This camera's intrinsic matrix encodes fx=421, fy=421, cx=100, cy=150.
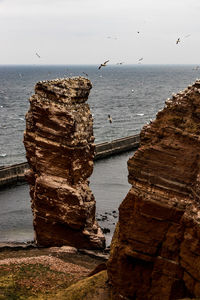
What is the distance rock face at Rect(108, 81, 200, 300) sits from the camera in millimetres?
13656

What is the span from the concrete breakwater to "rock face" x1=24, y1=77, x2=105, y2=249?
76.8 ft

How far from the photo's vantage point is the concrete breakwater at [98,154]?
167ft

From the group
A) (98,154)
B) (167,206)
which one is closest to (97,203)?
(98,154)

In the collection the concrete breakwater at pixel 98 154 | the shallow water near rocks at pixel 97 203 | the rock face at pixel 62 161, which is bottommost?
the shallow water near rocks at pixel 97 203

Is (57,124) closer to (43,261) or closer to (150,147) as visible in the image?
(43,261)

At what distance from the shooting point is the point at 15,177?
51.5 m

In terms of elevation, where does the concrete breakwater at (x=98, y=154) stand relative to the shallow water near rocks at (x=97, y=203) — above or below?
above

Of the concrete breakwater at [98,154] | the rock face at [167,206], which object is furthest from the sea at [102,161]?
the rock face at [167,206]

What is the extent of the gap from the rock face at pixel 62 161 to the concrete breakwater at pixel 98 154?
23404 millimetres

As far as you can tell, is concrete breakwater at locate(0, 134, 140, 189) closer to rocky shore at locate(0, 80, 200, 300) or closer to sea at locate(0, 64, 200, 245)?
sea at locate(0, 64, 200, 245)

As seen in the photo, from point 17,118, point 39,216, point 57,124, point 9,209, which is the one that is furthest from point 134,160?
point 17,118

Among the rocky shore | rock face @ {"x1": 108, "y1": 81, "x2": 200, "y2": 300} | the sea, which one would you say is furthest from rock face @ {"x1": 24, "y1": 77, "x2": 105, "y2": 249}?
rock face @ {"x1": 108, "y1": 81, "x2": 200, "y2": 300}

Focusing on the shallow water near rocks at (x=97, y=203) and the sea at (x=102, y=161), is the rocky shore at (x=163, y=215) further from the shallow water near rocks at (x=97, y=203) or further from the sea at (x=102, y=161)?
the sea at (x=102, y=161)

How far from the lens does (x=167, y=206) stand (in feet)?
46.4
